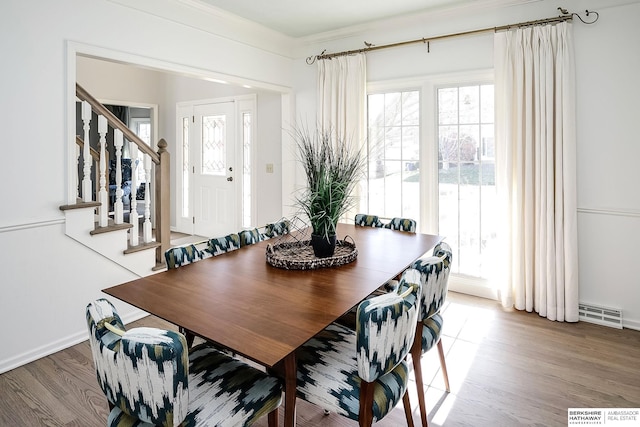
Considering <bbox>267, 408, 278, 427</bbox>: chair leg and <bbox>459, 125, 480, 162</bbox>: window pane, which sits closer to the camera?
<bbox>267, 408, 278, 427</bbox>: chair leg

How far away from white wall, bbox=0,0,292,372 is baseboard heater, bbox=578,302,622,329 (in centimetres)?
389

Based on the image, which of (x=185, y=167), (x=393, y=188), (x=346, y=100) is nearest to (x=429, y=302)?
(x=393, y=188)

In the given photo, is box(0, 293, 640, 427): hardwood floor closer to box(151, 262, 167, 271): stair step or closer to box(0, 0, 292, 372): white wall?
box(0, 0, 292, 372): white wall

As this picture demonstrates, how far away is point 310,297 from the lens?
1.60 m

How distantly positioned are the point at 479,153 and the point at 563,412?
7.49 ft

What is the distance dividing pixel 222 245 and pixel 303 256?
1.78 ft

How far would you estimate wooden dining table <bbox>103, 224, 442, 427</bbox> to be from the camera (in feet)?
4.15

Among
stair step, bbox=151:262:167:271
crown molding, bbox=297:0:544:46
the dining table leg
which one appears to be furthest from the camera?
stair step, bbox=151:262:167:271

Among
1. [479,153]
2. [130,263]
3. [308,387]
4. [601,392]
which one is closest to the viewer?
[308,387]

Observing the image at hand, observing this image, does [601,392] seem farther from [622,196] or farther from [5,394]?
[5,394]

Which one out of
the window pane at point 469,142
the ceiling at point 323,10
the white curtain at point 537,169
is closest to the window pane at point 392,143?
the window pane at point 469,142

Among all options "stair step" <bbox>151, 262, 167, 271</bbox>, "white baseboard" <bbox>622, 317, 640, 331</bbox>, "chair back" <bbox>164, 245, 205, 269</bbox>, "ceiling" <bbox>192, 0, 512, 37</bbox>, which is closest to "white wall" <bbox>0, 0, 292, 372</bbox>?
"stair step" <bbox>151, 262, 167, 271</bbox>

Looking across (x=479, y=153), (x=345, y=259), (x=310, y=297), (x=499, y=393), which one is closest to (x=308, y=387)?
(x=310, y=297)

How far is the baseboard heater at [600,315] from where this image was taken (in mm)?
3076
